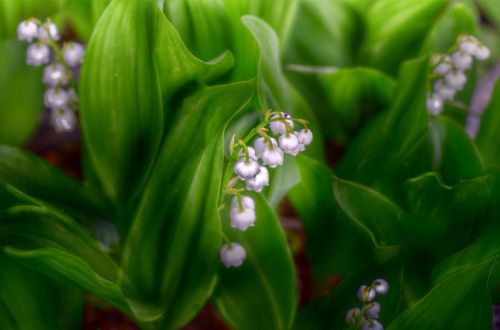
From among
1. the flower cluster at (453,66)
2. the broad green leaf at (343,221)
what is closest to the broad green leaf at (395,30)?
the flower cluster at (453,66)

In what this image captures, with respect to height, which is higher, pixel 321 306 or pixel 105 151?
pixel 105 151

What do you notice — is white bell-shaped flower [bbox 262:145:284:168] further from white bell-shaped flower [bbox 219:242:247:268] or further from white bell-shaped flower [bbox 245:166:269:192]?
white bell-shaped flower [bbox 219:242:247:268]

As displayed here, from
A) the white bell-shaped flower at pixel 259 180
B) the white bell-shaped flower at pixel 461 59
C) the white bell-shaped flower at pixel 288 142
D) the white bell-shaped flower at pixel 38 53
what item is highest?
the white bell-shaped flower at pixel 38 53

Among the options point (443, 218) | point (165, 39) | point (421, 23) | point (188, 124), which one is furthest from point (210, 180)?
point (421, 23)

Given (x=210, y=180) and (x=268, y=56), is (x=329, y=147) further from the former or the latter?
(x=210, y=180)

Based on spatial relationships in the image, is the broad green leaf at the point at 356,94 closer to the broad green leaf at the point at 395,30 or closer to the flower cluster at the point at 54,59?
the broad green leaf at the point at 395,30
